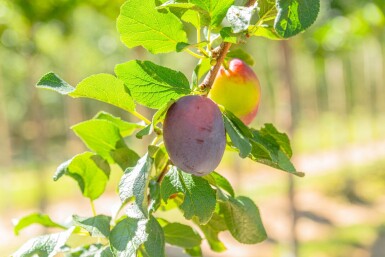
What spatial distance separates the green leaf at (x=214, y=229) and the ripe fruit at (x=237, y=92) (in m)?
0.12

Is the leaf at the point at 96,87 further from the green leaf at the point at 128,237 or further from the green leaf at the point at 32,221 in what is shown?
the green leaf at the point at 32,221

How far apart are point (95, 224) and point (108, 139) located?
0.33 ft

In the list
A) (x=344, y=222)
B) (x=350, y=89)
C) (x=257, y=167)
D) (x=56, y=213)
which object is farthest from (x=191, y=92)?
(x=350, y=89)

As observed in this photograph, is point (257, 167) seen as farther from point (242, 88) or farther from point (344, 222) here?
point (242, 88)

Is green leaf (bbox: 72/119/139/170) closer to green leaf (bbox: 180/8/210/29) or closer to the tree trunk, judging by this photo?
green leaf (bbox: 180/8/210/29)

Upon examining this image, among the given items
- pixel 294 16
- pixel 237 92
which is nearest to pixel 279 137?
pixel 237 92

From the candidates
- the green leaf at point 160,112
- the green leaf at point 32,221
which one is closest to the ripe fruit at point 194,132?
the green leaf at point 160,112

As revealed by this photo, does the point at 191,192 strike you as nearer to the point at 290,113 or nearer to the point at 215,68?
the point at 215,68

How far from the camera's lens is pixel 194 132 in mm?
475

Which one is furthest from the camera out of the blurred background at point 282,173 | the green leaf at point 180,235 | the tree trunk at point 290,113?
the blurred background at point 282,173

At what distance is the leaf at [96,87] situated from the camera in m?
0.48

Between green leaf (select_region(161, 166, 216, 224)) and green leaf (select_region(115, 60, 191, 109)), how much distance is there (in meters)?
0.07

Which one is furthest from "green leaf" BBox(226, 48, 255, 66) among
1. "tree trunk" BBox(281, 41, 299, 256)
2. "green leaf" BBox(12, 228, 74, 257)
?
"tree trunk" BBox(281, 41, 299, 256)

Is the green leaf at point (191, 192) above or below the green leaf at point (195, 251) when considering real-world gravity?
above
